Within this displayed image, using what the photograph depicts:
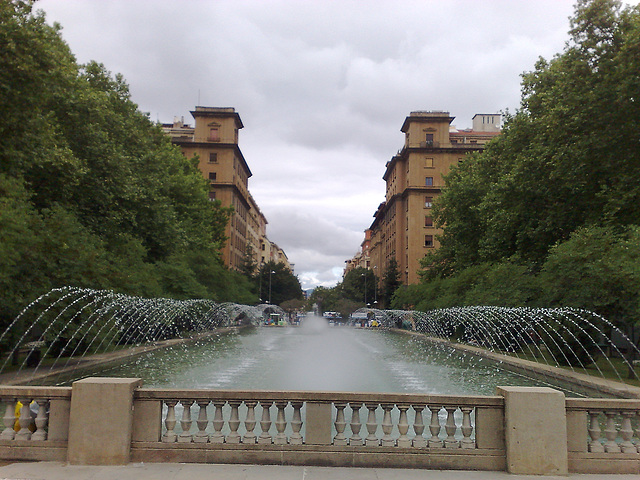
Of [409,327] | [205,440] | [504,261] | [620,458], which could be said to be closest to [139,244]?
[504,261]

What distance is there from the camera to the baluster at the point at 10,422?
686 cm

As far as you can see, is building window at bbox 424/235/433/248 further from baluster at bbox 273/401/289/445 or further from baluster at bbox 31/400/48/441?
baluster at bbox 31/400/48/441

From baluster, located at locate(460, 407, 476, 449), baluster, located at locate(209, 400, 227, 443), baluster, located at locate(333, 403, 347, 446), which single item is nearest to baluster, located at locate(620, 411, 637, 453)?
baluster, located at locate(460, 407, 476, 449)

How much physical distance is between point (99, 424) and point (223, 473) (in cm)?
164

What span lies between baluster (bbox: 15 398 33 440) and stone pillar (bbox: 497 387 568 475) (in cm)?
591

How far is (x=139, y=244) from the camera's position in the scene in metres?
31.8

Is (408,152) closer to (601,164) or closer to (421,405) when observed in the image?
(601,164)

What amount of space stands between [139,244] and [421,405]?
27.5m

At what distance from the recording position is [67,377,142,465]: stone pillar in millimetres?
6570

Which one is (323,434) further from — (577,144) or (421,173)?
(421,173)

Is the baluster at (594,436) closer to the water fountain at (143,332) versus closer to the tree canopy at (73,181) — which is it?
the water fountain at (143,332)

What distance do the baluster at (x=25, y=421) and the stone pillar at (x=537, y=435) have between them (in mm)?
5914

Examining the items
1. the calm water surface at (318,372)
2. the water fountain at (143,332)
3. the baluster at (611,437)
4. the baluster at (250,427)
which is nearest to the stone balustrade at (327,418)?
the baluster at (250,427)

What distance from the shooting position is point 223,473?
6.30m
